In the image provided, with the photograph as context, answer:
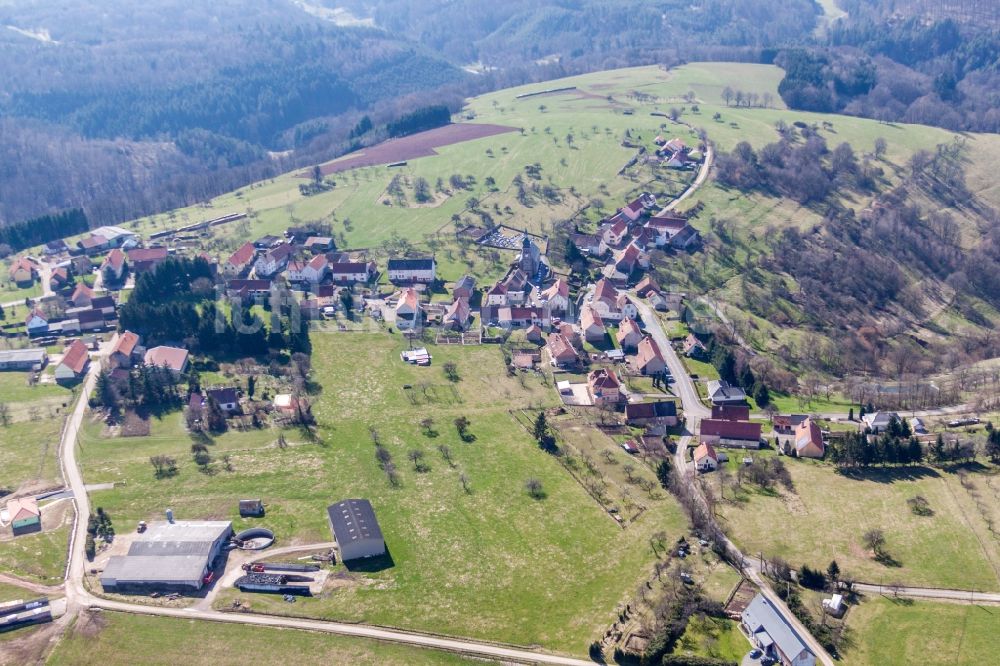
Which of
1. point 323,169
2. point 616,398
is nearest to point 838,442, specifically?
point 616,398

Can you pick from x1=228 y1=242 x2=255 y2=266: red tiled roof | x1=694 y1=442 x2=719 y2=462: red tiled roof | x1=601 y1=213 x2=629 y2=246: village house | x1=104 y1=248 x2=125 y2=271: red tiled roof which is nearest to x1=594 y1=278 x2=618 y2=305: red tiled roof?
x1=601 y1=213 x2=629 y2=246: village house

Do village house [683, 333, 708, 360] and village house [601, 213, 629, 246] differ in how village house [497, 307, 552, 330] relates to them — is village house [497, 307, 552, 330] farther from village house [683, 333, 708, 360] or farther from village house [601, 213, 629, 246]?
village house [601, 213, 629, 246]

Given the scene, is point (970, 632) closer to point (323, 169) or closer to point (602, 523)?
point (602, 523)

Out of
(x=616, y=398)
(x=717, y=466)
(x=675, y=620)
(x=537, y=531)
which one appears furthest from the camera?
(x=616, y=398)

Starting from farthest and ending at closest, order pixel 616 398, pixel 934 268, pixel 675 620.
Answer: pixel 934 268
pixel 616 398
pixel 675 620

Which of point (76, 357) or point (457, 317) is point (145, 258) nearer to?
point (76, 357)

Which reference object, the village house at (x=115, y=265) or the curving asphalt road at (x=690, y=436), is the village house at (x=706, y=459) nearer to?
the curving asphalt road at (x=690, y=436)
